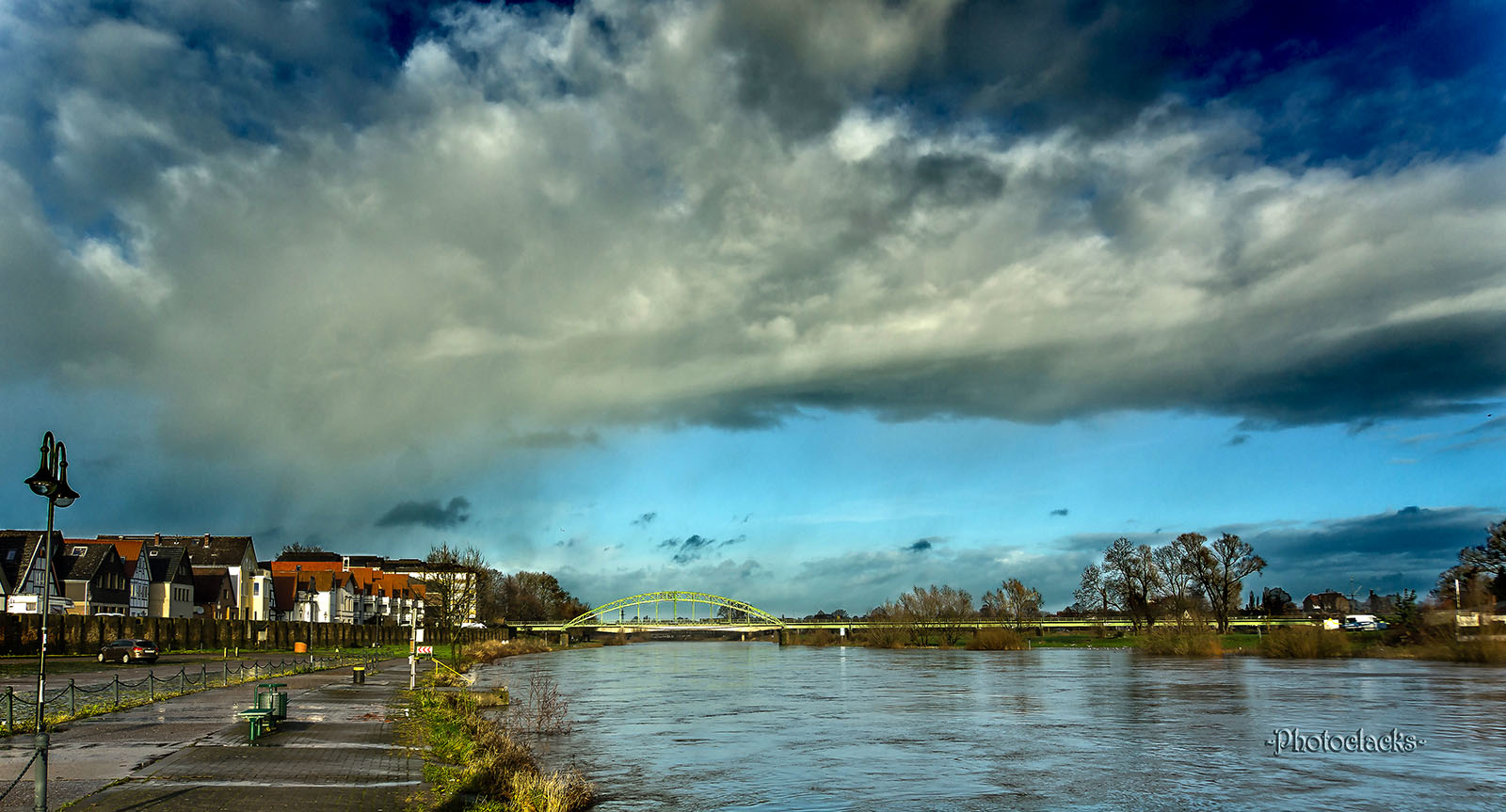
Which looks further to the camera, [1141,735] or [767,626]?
[767,626]

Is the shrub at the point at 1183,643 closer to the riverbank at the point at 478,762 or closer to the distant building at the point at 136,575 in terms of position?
the riverbank at the point at 478,762

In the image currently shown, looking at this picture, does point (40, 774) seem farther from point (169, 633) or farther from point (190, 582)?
point (190, 582)

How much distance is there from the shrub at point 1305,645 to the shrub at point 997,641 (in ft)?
95.4

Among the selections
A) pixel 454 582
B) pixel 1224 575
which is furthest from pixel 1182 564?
pixel 454 582

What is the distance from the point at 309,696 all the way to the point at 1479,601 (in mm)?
81192

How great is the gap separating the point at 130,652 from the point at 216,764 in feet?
142

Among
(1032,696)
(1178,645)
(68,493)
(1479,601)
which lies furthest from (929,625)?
(68,493)

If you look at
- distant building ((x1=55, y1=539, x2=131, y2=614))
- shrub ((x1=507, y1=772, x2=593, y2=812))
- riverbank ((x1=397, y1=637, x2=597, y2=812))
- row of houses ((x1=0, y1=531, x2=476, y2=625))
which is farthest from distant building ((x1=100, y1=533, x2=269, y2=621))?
shrub ((x1=507, y1=772, x2=593, y2=812))

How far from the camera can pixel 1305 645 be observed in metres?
86.3

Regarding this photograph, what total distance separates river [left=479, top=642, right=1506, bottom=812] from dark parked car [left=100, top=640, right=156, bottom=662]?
17.6 m

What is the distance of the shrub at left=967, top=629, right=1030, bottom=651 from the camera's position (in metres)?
114

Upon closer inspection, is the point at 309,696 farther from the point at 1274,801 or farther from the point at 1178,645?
the point at 1178,645

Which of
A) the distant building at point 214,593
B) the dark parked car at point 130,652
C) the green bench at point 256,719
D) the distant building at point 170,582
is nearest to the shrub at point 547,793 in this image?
the green bench at point 256,719

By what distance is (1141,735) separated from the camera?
1308 inches
